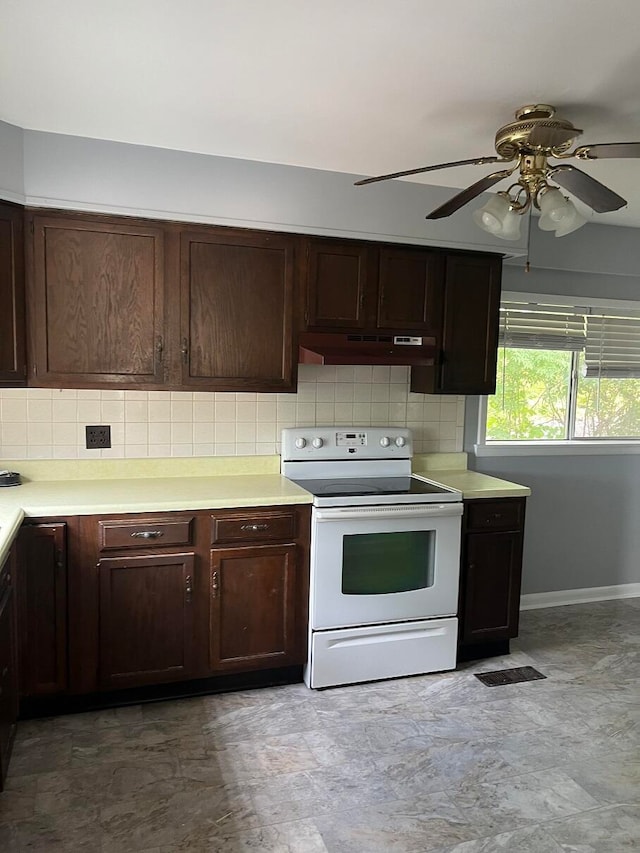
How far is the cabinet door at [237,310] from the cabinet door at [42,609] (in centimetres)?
91

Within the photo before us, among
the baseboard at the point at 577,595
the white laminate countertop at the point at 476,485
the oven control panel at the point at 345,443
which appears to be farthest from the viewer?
the baseboard at the point at 577,595

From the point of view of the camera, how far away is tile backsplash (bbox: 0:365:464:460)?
9.70 ft

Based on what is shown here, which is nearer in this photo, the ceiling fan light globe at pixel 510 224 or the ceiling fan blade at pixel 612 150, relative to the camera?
the ceiling fan blade at pixel 612 150

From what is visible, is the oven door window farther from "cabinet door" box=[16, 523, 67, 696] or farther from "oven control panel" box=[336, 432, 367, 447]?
"cabinet door" box=[16, 523, 67, 696]

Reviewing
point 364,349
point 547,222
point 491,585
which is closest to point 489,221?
point 547,222

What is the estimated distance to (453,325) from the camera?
3.28 m

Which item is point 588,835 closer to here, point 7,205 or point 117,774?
point 117,774

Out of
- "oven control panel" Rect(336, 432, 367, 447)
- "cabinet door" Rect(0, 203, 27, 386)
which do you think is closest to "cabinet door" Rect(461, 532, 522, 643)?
"oven control panel" Rect(336, 432, 367, 447)

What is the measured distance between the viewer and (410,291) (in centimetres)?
319

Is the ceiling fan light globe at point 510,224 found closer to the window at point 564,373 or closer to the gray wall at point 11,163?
the window at point 564,373

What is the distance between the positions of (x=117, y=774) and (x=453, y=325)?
8.15 ft

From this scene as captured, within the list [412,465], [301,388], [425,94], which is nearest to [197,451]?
[301,388]

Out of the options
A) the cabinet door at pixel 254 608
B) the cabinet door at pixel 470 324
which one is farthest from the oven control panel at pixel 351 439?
the cabinet door at pixel 254 608

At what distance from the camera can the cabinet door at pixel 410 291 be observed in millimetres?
3141
